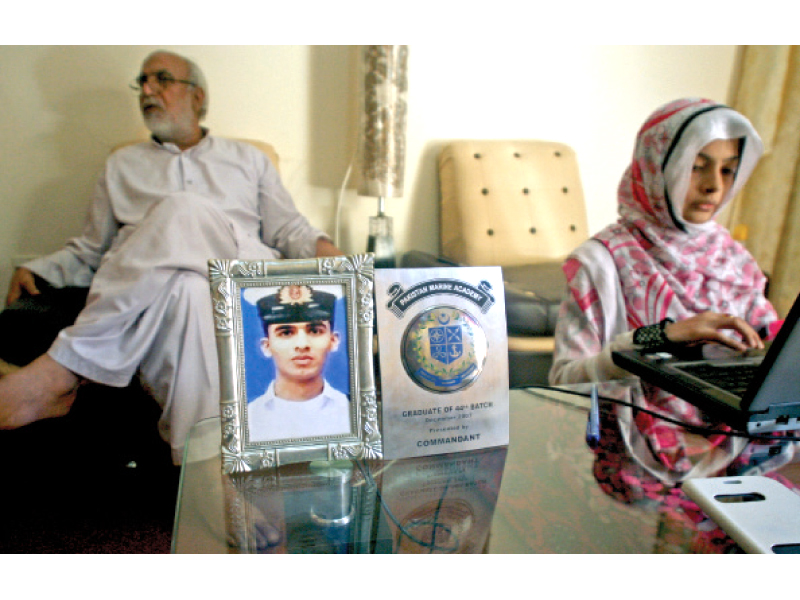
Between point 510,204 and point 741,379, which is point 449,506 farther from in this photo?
point 510,204

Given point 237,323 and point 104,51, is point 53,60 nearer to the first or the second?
point 104,51

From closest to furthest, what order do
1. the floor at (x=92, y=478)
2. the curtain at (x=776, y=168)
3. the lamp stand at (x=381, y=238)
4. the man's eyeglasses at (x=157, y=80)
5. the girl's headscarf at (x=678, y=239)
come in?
the girl's headscarf at (x=678, y=239)
the floor at (x=92, y=478)
the man's eyeglasses at (x=157, y=80)
the lamp stand at (x=381, y=238)
the curtain at (x=776, y=168)

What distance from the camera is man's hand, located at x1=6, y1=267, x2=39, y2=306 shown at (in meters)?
1.33

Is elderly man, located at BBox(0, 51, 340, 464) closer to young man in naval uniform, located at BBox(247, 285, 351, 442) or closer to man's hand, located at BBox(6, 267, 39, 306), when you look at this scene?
man's hand, located at BBox(6, 267, 39, 306)

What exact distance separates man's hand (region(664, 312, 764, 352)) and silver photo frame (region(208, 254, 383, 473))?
547 mm

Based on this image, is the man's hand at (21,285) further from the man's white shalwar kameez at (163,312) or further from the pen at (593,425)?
the pen at (593,425)

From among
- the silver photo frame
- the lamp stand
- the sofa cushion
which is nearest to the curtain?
the sofa cushion

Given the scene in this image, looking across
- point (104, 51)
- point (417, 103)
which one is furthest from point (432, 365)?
point (104, 51)

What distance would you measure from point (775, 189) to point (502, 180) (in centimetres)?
118

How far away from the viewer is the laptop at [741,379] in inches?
19.0

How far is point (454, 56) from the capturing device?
200cm

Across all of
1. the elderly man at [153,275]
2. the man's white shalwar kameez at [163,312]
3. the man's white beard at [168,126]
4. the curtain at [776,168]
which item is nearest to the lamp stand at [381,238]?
the elderly man at [153,275]

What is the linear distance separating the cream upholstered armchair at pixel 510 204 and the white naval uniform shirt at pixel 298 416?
52.9 inches

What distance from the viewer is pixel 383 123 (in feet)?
5.85
